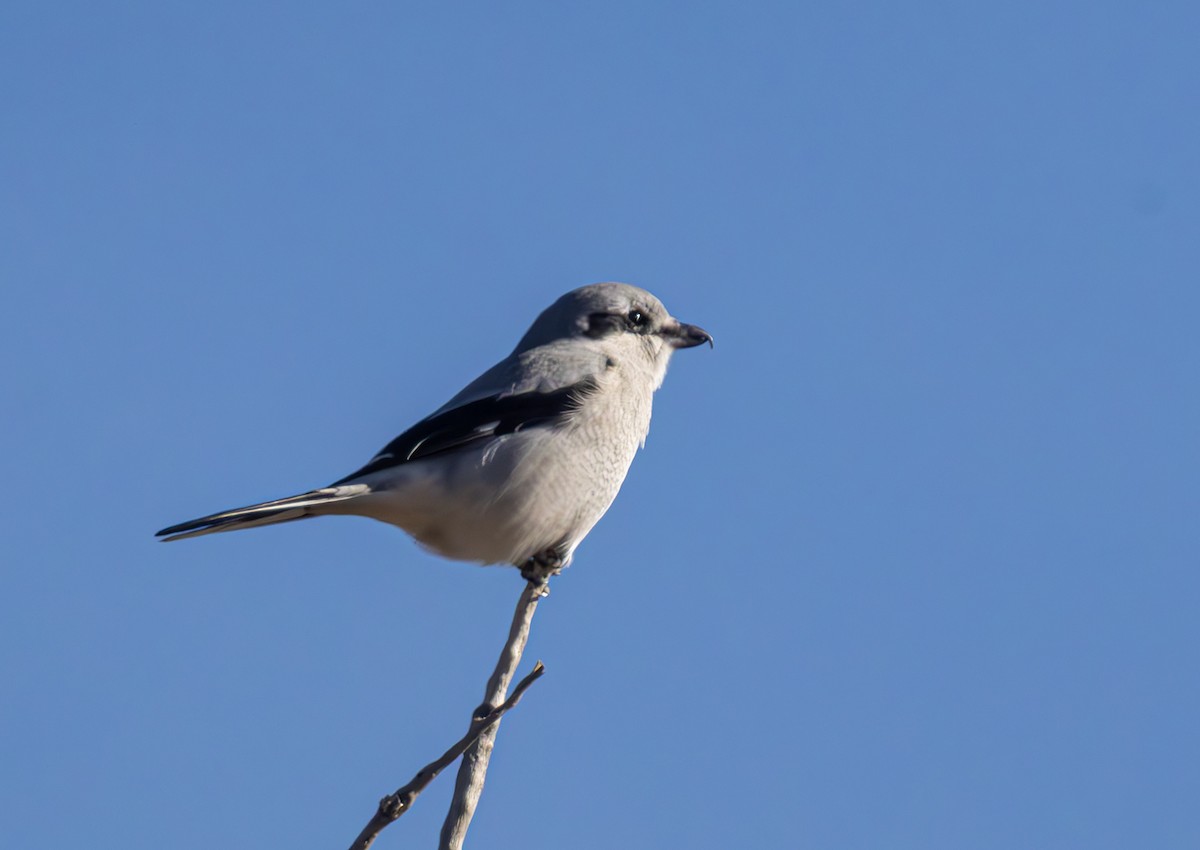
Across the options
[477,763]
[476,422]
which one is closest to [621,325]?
[476,422]

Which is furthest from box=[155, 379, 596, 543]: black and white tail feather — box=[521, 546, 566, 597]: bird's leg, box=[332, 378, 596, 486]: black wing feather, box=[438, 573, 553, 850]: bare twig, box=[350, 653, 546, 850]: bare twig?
box=[350, 653, 546, 850]: bare twig

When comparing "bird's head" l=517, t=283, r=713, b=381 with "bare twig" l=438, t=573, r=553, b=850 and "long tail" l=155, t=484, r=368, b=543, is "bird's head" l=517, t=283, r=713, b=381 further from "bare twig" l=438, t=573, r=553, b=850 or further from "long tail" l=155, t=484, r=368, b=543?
"bare twig" l=438, t=573, r=553, b=850

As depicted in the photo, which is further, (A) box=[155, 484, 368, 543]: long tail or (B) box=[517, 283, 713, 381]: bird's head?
(B) box=[517, 283, 713, 381]: bird's head

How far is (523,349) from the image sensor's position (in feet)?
15.1

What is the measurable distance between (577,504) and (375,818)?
173 centimetres

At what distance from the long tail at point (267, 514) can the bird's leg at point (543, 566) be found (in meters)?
0.51

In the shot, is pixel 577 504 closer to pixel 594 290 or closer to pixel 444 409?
pixel 444 409

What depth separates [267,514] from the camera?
3404 mm

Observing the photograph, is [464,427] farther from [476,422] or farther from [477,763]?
[477,763]

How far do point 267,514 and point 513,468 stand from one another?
0.73m

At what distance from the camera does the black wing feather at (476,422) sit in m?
3.85

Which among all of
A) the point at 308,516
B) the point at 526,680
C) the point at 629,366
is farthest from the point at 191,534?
the point at 629,366

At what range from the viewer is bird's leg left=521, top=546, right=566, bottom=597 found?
3711 millimetres

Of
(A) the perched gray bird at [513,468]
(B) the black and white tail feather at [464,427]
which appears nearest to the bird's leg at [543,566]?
(A) the perched gray bird at [513,468]
